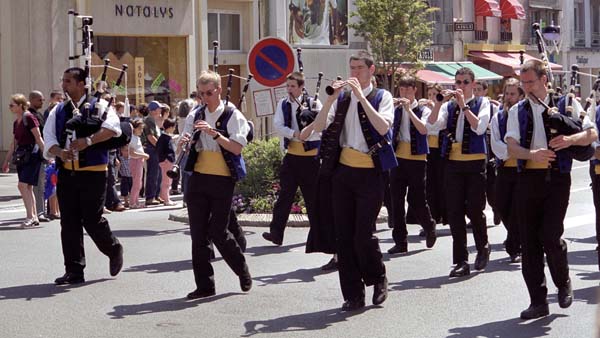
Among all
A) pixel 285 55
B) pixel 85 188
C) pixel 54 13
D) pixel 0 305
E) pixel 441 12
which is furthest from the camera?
pixel 441 12

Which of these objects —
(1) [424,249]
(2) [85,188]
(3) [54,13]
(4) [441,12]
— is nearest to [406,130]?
(1) [424,249]

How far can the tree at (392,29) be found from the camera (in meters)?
32.8

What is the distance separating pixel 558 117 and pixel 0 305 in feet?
15.0

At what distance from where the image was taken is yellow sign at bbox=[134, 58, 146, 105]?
26.0 metres

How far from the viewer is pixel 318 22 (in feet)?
110

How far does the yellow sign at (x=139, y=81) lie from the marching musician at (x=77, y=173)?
16.3 metres

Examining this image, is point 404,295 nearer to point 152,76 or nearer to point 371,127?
point 371,127

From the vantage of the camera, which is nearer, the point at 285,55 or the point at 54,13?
the point at 285,55

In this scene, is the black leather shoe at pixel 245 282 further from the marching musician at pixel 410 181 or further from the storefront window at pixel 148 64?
the storefront window at pixel 148 64

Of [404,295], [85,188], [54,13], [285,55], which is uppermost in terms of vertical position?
[54,13]

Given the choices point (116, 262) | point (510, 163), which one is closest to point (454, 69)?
point (510, 163)

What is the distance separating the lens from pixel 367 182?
27.6 ft

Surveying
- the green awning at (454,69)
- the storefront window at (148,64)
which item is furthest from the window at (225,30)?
the green awning at (454,69)

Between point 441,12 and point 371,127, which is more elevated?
point 441,12
